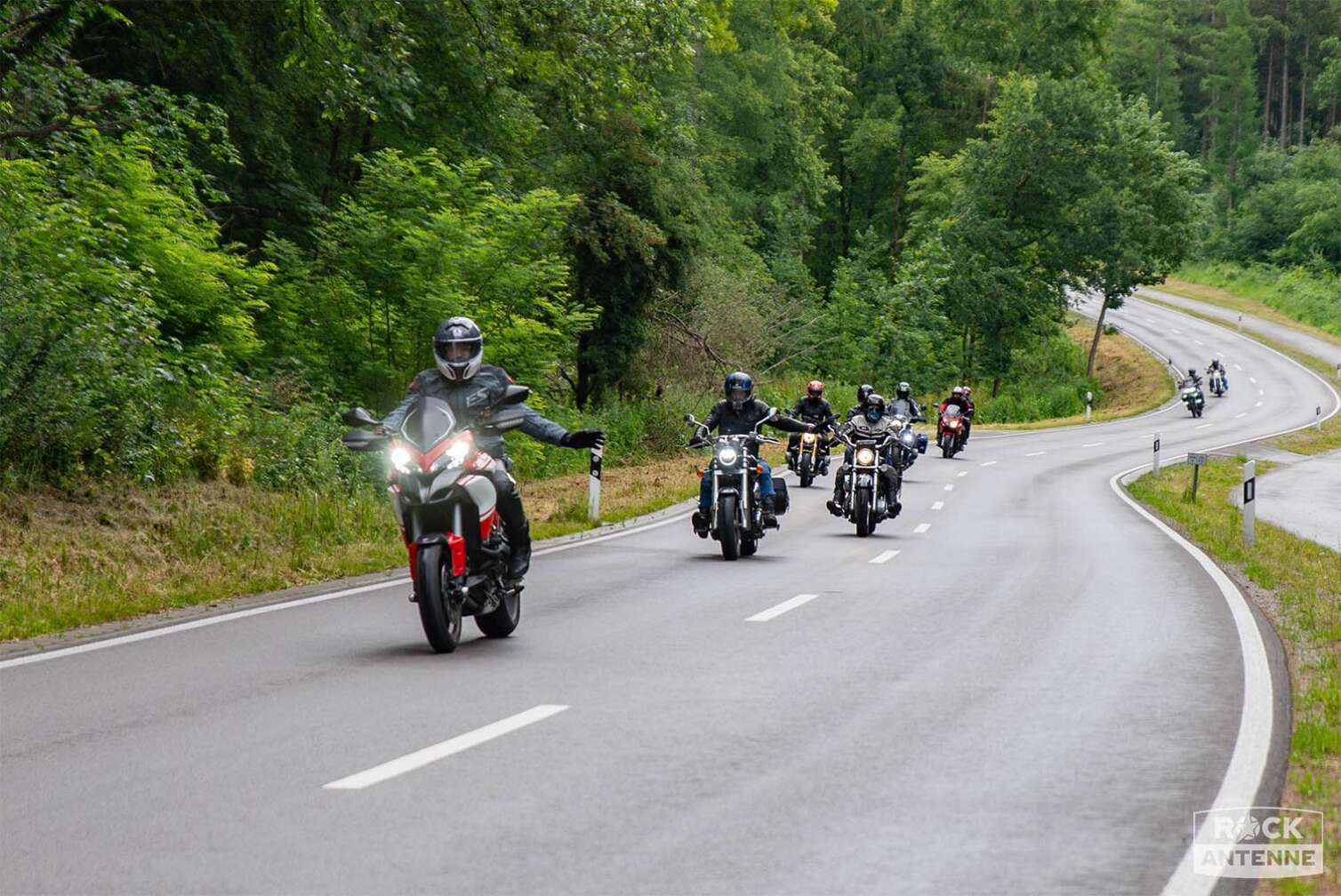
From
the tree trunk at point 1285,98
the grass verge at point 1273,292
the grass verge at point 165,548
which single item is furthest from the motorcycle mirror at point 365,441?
the tree trunk at point 1285,98

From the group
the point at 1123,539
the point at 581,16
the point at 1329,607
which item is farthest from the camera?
the point at 1123,539

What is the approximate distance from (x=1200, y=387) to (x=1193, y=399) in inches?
184

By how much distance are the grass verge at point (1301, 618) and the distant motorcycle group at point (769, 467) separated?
14.3ft

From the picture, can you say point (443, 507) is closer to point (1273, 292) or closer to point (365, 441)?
point (365, 441)

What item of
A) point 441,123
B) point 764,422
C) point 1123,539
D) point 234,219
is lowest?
point 1123,539

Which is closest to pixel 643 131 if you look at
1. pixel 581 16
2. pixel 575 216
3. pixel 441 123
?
pixel 575 216

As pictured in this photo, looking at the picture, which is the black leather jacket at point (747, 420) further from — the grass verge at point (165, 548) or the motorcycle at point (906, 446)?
the motorcycle at point (906, 446)

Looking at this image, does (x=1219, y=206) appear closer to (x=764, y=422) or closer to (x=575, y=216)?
(x=575, y=216)

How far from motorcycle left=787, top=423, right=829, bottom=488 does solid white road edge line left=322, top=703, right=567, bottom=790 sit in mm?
22956

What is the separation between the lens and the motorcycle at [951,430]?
4234cm

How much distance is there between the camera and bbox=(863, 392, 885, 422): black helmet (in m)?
22.4

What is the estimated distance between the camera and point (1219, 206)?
11931 cm

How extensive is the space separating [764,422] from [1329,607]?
19.7 ft

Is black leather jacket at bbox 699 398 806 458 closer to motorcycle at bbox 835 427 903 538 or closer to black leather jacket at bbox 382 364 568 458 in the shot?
motorcycle at bbox 835 427 903 538
